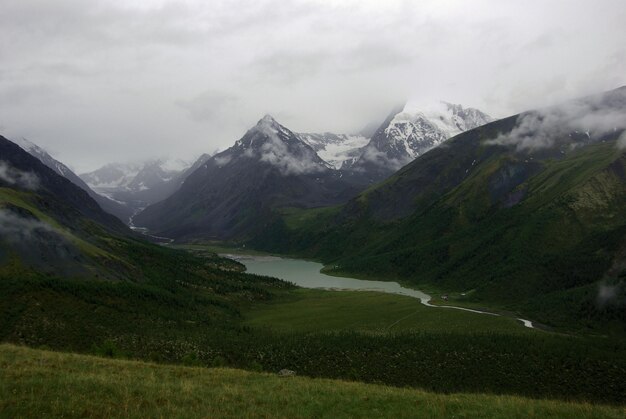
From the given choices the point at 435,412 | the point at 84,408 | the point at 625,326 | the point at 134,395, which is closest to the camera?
the point at 84,408

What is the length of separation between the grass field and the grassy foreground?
230 ft

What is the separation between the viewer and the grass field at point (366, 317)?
110 m

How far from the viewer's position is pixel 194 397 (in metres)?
30.4

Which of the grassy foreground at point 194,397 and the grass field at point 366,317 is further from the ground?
the grassy foreground at point 194,397

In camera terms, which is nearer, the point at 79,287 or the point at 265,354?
the point at 265,354

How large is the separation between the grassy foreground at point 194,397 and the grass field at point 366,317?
2760 inches

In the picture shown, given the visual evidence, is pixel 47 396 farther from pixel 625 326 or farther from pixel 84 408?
pixel 625 326

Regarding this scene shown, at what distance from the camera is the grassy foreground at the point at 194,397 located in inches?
1061

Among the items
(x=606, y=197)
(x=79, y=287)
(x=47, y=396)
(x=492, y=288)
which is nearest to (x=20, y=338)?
(x=79, y=287)

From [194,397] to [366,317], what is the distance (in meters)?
102

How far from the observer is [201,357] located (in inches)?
3142

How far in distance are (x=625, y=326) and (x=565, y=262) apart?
173 feet

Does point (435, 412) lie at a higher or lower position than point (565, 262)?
lower

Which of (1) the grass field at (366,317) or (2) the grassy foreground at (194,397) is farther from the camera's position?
(1) the grass field at (366,317)
